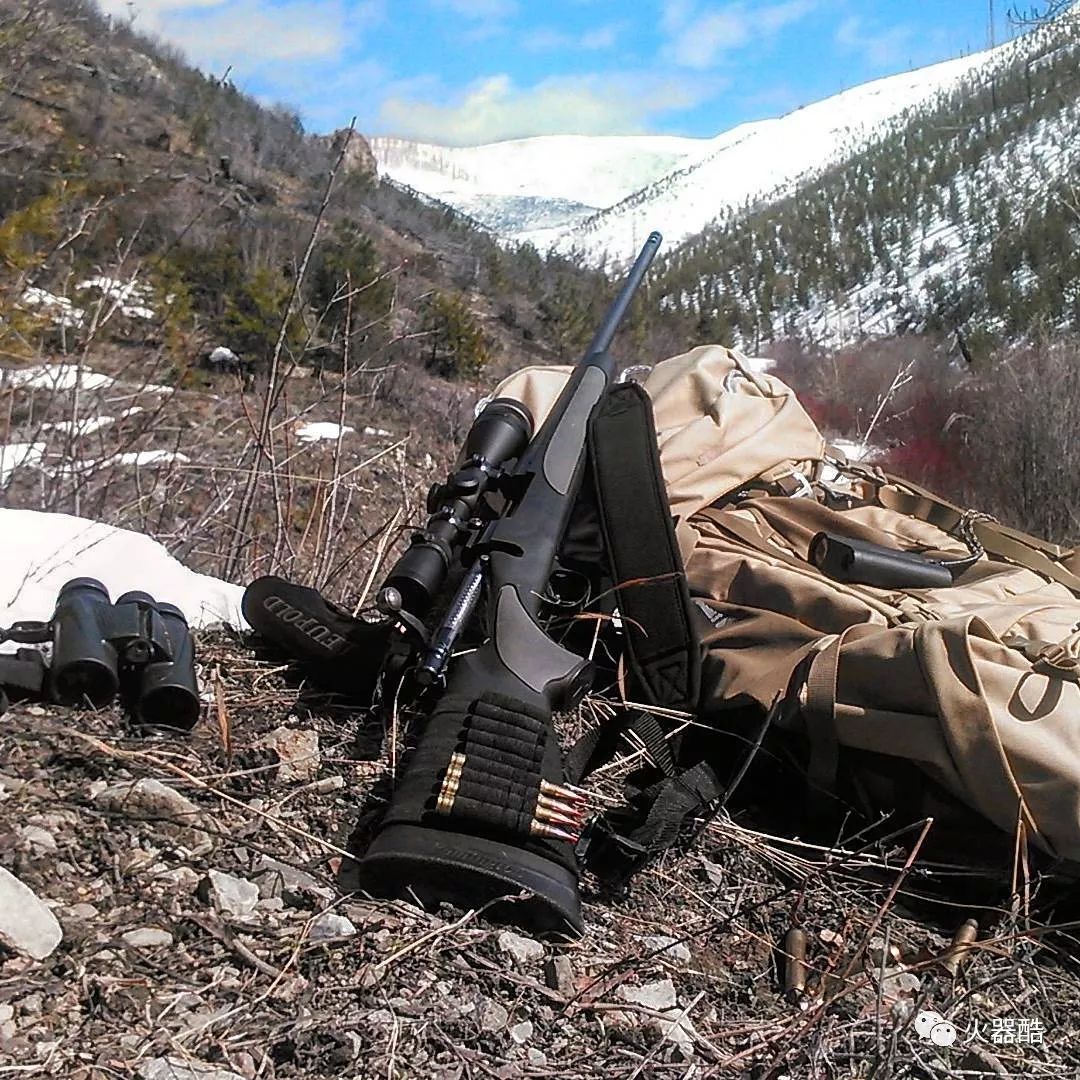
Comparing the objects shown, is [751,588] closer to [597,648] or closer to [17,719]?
[597,648]

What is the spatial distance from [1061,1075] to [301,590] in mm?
1594

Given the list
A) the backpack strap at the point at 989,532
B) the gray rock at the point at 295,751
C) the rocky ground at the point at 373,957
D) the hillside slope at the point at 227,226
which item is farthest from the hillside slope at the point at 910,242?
the gray rock at the point at 295,751

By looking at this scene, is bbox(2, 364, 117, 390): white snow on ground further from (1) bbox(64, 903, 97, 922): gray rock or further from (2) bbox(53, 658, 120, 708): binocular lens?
(1) bbox(64, 903, 97, 922): gray rock

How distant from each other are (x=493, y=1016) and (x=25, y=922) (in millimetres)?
575

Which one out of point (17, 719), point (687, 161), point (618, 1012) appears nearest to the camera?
point (618, 1012)

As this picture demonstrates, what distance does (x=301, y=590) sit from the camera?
87.5 inches

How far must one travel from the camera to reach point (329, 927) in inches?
53.9

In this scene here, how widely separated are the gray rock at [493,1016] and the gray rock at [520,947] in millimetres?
89

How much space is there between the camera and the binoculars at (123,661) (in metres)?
1.74

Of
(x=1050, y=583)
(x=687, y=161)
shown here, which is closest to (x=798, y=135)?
(x=687, y=161)

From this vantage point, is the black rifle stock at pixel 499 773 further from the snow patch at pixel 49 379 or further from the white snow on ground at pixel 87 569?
the snow patch at pixel 49 379

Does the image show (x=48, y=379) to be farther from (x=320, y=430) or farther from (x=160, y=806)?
(x=320, y=430)

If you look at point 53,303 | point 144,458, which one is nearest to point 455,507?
point 53,303

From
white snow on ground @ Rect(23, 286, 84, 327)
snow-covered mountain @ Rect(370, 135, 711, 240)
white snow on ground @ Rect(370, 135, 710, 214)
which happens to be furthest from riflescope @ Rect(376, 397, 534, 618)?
white snow on ground @ Rect(370, 135, 710, 214)
